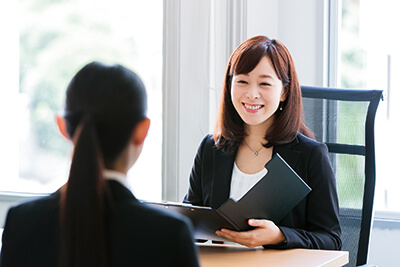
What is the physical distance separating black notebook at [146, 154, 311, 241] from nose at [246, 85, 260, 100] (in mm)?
436

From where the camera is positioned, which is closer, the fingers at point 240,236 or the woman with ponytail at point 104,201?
the woman with ponytail at point 104,201

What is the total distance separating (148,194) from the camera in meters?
3.46

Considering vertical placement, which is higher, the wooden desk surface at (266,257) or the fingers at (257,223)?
the fingers at (257,223)

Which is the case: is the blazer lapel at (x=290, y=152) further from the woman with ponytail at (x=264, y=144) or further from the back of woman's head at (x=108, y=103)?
the back of woman's head at (x=108, y=103)

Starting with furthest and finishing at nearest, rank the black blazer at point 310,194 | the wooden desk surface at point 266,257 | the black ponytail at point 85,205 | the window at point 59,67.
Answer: the window at point 59,67 < the black blazer at point 310,194 < the wooden desk surface at point 266,257 < the black ponytail at point 85,205

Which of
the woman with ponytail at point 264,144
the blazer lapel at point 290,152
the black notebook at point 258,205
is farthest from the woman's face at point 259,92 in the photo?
the black notebook at point 258,205

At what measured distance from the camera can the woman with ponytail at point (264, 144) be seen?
6.54 feet

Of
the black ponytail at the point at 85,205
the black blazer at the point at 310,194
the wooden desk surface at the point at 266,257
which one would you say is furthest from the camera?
the black blazer at the point at 310,194

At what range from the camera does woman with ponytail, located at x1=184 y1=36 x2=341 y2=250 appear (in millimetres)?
1993

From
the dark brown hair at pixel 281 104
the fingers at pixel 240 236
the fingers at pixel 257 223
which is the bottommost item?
the fingers at pixel 240 236

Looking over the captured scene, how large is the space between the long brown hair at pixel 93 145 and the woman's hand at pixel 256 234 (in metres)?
0.88

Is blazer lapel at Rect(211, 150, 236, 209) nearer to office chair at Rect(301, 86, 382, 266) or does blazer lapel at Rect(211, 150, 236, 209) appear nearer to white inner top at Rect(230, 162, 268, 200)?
white inner top at Rect(230, 162, 268, 200)

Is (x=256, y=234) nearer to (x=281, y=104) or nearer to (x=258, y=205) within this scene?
(x=258, y=205)

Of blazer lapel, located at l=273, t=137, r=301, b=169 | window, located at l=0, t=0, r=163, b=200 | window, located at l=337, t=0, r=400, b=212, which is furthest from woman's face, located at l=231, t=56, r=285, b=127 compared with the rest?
window, located at l=0, t=0, r=163, b=200
